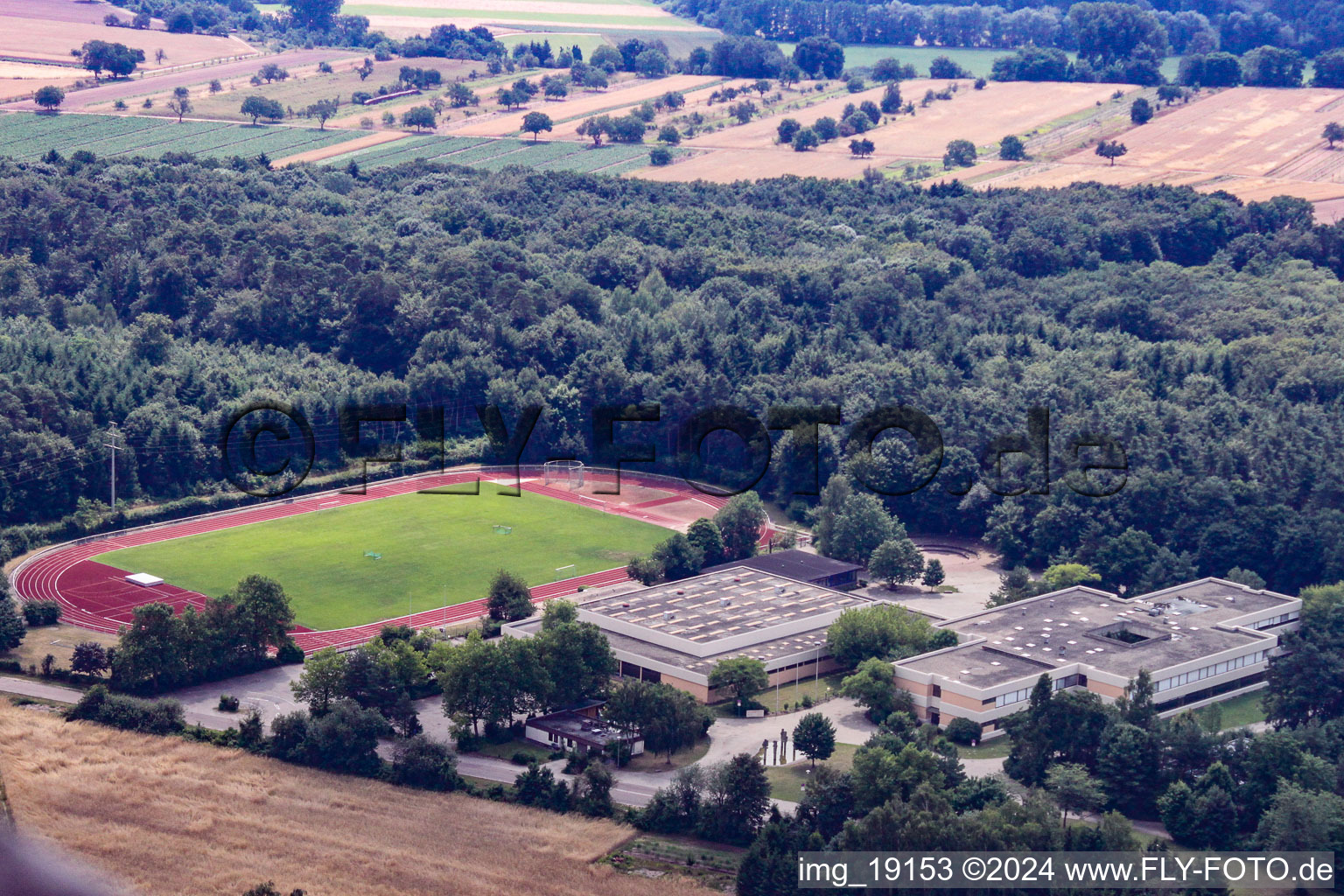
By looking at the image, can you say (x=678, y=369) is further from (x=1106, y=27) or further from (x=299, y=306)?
(x=1106, y=27)

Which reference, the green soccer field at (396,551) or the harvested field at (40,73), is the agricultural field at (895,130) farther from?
the green soccer field at (396,551)

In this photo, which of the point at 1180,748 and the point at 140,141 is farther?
the point at 140,141

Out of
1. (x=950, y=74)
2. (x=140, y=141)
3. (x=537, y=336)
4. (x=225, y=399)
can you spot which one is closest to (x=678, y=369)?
(x=537, y=336)

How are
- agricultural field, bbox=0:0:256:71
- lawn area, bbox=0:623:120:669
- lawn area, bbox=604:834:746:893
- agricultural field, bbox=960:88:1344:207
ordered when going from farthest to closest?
agricultural field, bbox=960:88:1344:207
agricultural field, bbox=0:0:256:71
lawn area, bbox=0:623:120:669
lawn area, bbox=604:834:746:893

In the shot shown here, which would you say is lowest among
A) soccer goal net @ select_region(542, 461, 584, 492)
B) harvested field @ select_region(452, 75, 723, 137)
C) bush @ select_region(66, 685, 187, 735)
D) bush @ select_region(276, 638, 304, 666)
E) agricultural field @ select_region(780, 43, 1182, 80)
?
bush @ select_region(276, 638, 304, 666)

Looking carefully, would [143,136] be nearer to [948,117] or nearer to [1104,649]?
[948,117]

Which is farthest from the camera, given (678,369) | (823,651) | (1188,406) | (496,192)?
(496,192)

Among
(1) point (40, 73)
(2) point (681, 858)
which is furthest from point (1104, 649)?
(1) point (40, 73)

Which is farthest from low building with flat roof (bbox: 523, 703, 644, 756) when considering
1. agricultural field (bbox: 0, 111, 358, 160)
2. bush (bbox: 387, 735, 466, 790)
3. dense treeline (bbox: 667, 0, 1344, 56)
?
dense treeline (bbox: 667, 0, 1344, 56)

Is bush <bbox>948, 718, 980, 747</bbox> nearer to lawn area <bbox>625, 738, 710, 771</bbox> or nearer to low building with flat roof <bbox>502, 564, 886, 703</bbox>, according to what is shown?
low building with flat roof <bbox>502, 564, 886, 703</bbox>
